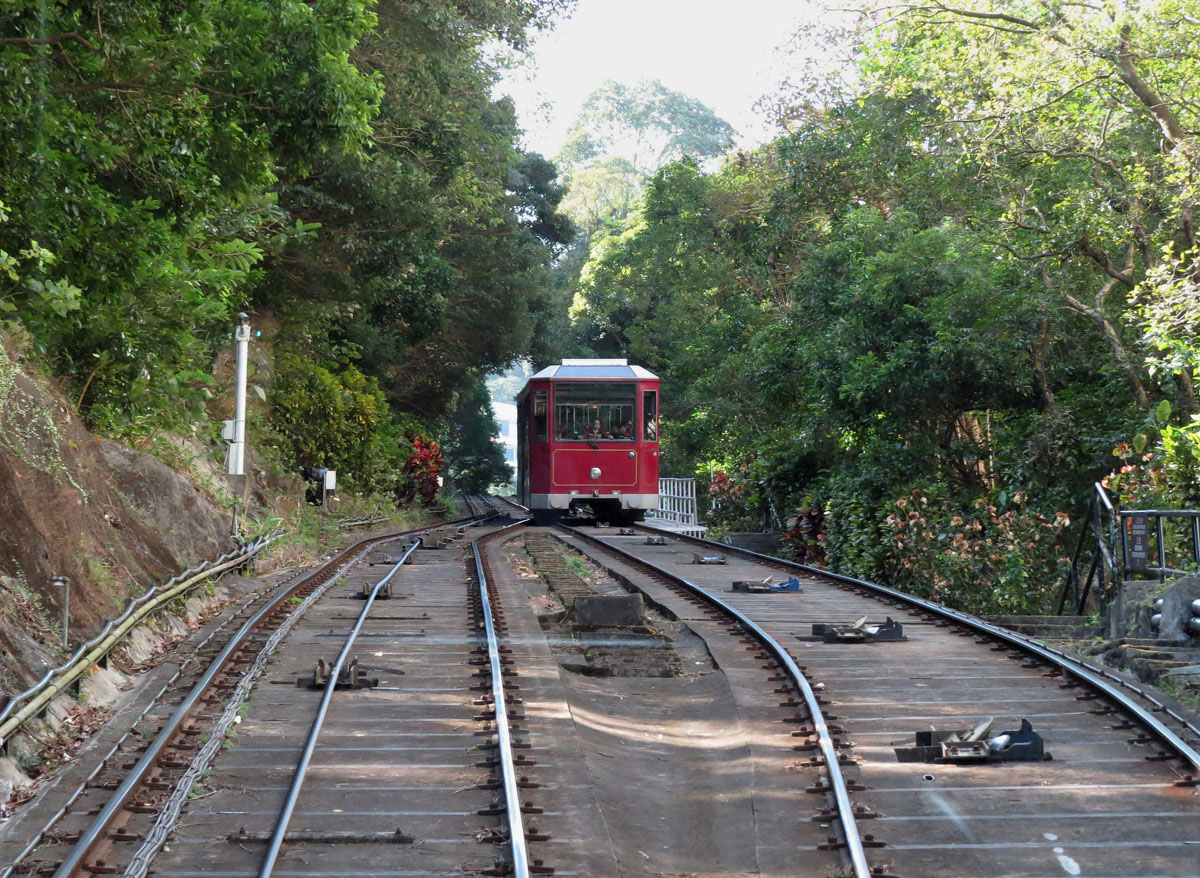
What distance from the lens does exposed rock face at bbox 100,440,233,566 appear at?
12.7m

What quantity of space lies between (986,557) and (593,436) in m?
11.7

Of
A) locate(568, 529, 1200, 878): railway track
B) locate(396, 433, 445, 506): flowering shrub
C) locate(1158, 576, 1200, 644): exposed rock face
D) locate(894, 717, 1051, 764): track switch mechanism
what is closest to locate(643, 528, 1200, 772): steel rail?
locate(568, 529, 1200, 878): railway track

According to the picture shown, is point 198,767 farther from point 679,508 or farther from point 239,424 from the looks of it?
point 679,508

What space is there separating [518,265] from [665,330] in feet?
24.7

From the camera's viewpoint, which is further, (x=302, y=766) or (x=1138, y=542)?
(x=1138, y=542)

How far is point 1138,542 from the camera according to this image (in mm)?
10602

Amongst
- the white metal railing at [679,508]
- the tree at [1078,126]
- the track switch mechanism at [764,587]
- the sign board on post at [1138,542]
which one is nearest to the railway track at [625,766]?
the sign board on post at [1138,542]

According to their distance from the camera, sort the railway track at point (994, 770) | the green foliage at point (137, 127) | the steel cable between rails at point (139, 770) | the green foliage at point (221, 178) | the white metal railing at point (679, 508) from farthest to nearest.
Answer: the white metal railing at point (679, 508), the green foliage at point (221, 178), the green foliage at point (137, 127), the railway track at point (994, 770), the steel cable between rails at point (139, 770)

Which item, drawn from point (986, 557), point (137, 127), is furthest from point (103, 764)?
point (986, 557)

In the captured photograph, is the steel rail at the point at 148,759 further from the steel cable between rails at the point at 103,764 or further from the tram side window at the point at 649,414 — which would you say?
the tram side window at the point at 649,414

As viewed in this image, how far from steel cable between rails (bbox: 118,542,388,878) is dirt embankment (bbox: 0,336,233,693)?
114 cm

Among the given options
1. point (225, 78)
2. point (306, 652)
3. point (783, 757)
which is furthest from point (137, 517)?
point (783, 757)

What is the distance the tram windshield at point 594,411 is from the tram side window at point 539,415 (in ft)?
0.86

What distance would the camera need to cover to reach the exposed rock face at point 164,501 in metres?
12.7
